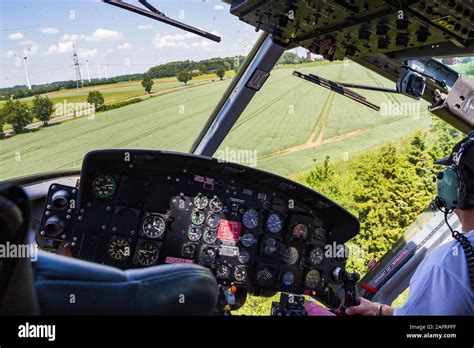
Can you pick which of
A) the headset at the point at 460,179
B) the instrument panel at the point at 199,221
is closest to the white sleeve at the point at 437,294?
the headset at the point at 460,179

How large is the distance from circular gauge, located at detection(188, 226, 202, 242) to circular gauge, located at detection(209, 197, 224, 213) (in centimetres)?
18

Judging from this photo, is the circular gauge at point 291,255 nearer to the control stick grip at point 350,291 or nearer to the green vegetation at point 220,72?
the control stick grip at point 350,291

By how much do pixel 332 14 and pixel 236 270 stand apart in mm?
1965

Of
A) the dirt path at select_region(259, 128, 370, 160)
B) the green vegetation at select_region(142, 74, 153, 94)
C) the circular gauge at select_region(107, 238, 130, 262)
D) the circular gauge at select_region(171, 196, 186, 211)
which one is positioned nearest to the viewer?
the circular gauge at select_region(107, 238, 130, 262)

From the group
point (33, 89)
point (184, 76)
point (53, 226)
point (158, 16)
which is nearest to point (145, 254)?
point (53, 226)

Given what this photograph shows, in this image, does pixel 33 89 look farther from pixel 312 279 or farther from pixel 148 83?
pixel 312 279

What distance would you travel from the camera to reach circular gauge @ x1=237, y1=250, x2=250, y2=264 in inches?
132

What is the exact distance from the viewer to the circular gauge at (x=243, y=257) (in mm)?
3357

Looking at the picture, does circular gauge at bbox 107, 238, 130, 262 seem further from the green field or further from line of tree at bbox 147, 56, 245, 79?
line of tree at bbox 147, 56, 245, 79

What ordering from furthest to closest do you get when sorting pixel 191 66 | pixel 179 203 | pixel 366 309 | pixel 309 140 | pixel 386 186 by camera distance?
pixel 309 140 < pixel 386 186 < pixel 191 66 < pixel 179 203 < pixel 366 309

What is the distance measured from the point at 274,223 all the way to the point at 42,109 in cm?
185

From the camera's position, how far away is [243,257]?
3363 millimetres

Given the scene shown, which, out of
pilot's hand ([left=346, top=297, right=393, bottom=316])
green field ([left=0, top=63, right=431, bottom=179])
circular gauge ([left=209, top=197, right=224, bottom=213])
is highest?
green field ([left=0, top=63, right=431, bottom=179])

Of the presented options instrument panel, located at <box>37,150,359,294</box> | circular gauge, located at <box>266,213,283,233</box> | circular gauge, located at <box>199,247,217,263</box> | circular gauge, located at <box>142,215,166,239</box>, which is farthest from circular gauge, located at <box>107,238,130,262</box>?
circular gauge, located at <box>266,213,283,233</box>
